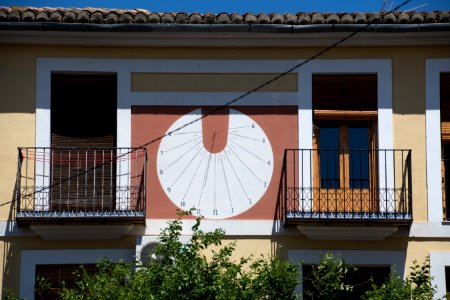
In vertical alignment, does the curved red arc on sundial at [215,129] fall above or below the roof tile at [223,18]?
below

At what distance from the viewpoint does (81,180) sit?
19672mm

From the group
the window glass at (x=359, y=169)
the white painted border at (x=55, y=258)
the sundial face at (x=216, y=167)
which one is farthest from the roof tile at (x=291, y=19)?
the white painted border at (x=55, y=258)

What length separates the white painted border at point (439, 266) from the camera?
1938 centimetres

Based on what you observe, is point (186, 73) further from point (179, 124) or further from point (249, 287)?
point (249, 287)

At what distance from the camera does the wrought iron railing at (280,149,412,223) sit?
19.4 metres

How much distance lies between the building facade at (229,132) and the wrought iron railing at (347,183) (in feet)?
0.07

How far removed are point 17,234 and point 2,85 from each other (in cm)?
207

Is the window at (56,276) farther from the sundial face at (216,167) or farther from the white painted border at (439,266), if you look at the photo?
the white painted border at (439,266)

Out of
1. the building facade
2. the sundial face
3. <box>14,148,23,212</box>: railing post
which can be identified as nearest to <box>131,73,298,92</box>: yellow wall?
the building facade

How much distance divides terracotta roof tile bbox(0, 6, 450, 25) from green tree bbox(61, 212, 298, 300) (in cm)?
313

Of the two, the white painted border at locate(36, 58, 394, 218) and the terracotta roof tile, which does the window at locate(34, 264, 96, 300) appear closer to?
the white painted border at locate(36, 58, 394, 218)

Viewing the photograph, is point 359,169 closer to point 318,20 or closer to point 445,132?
point 445,132

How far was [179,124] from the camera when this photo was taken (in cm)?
1973

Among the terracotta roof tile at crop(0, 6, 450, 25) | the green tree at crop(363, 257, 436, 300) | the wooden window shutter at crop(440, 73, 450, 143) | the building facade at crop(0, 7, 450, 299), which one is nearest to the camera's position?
the green tree at crop(363, 257, 436, 300)
